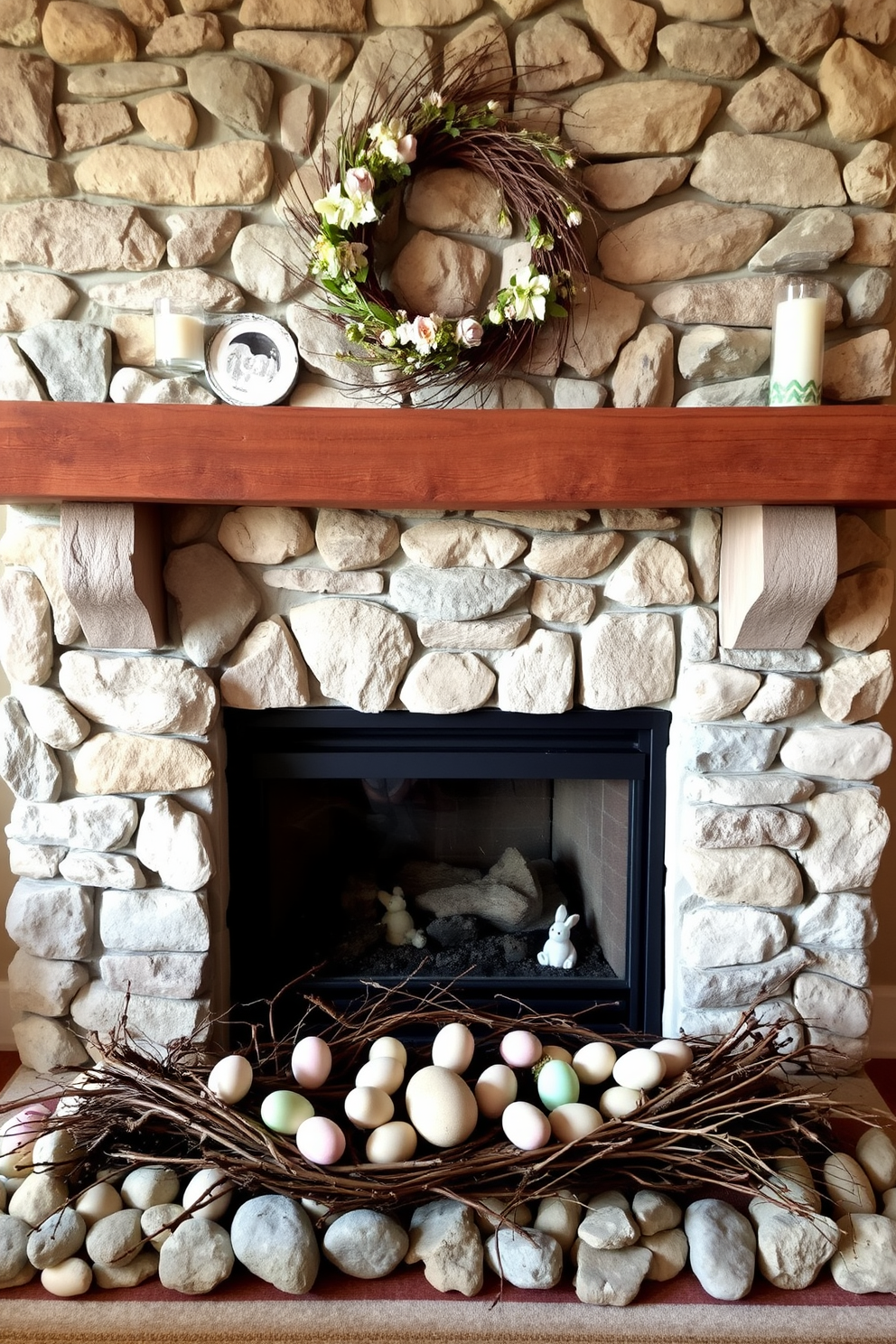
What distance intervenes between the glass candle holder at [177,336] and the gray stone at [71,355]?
0.32 feet

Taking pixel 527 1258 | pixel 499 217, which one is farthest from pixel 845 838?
pixel 499 217

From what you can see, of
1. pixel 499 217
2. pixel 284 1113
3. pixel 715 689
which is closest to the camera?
pixel 284 1113

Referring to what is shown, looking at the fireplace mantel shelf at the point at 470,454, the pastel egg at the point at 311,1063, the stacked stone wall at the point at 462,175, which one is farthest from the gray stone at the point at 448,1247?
the stacked stone wall at the point at 462,175

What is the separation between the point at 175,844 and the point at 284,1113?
486mm

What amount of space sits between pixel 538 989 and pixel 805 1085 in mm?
500

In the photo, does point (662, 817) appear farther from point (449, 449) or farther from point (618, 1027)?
point (449, 449)

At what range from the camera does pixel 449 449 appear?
56.2 inches

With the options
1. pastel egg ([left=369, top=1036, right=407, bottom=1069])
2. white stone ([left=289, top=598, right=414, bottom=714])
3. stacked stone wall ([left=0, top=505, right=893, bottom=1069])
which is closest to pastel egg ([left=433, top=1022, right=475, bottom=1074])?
pastel egg ([left=369, top=1036, right=407, bottom=1069])

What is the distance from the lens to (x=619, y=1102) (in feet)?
4.88

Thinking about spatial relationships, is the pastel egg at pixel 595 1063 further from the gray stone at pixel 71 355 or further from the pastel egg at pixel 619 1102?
the gray stone at pixel 71 355

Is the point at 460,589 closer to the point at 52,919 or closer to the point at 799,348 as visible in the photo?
the point at 799,348

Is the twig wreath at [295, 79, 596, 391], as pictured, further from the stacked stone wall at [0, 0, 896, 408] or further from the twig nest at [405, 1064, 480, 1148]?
the twig nest at [405, 1064, 480, 1148]

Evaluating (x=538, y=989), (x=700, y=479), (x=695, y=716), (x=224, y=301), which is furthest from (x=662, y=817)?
(x=224, y=301)

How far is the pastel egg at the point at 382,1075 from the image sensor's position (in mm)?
1486
